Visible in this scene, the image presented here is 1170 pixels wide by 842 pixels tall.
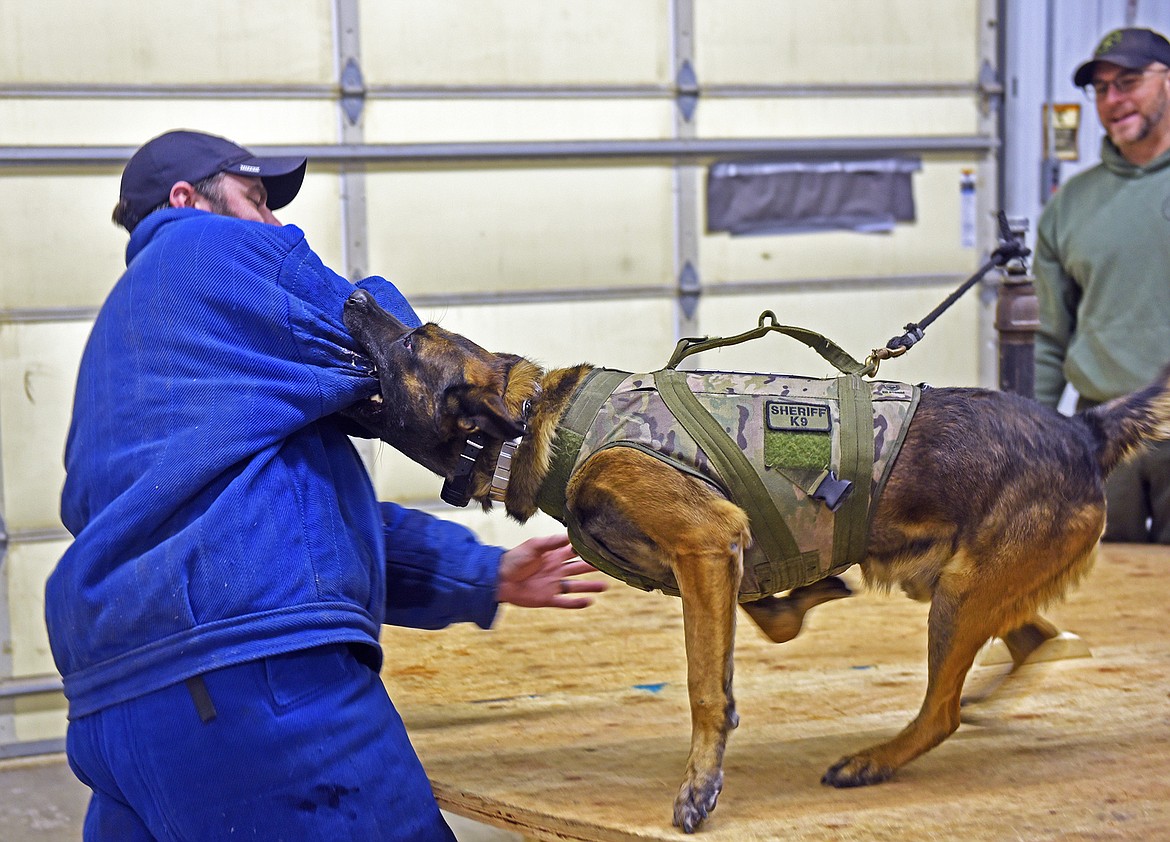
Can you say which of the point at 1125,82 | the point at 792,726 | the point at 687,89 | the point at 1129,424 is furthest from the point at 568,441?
the point at 687,89

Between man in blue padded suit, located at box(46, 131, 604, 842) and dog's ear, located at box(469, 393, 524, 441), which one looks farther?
dog's ear, located at box(469, 393, 524, 441)

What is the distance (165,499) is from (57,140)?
12.6 feet

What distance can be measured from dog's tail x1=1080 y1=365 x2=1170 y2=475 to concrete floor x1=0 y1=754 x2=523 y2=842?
2330 mm

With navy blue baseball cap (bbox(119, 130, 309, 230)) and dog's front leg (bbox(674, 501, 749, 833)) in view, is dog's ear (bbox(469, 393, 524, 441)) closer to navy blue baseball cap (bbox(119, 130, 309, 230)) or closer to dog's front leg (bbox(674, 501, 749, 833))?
dog's front leg (bbox(674, 501, 749, 833))

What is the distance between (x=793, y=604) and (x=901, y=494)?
1.35ft

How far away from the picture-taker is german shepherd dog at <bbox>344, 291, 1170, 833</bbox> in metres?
1.91

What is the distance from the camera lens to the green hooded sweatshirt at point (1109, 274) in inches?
154

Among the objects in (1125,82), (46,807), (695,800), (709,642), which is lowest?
(46,807)

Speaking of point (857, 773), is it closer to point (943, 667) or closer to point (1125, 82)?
point (943, 667)

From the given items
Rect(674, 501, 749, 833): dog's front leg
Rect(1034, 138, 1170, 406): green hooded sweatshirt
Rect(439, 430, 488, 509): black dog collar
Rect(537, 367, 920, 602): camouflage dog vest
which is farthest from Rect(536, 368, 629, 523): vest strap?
Rect(1034, 138, 1170, 406): green hooded sweatshirt

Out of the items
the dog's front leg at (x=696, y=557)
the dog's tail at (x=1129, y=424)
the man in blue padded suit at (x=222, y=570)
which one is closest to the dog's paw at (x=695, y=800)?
the dog's front leg at (x=696, y=557)

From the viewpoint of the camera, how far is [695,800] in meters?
1.82

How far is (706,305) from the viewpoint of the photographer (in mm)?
5820

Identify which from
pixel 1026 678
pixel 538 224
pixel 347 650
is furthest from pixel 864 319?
pixel 347 650
